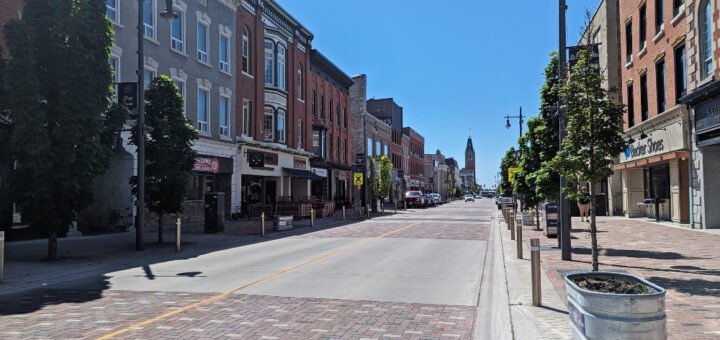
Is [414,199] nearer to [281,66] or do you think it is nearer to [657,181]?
[281,66]

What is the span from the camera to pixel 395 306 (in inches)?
304

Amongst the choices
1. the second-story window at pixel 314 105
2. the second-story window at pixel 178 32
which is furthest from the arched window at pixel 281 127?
the second-story window at pixel 178 32

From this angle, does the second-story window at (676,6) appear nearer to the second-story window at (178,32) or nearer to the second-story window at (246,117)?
the second-story window at (178,32)

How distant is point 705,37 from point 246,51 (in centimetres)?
2378

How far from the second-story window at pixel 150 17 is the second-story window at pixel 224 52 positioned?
6042 mm

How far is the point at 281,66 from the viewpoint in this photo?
3597cm

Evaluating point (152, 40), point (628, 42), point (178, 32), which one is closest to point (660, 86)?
point (628, 42)

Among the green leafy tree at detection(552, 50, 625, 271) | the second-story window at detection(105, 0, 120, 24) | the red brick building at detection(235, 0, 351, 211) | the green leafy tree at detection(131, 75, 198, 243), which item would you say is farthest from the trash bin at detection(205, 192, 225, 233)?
the green leafy tree at detection(552, 50, 625, 271)

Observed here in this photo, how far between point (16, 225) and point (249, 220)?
13.7 m

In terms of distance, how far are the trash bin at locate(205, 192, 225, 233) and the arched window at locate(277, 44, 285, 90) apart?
50.1 ft

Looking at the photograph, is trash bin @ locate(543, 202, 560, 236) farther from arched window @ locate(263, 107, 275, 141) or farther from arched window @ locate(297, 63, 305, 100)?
arched window @ locate(297, 63, 305, 100)

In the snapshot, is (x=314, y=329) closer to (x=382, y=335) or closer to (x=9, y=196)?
(x=382, y=335)

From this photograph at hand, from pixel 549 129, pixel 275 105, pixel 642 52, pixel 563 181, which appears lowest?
pixel 563 181

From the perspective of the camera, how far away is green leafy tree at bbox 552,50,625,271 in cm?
820
